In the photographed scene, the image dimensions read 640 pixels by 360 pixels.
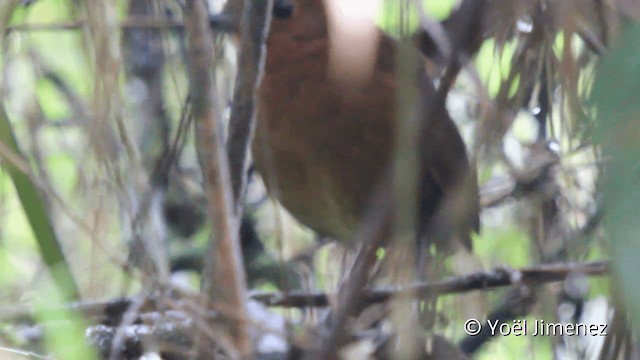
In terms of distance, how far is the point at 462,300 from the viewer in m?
1.31

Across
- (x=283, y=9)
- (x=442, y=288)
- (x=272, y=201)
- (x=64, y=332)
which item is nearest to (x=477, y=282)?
(x=442, y=288)

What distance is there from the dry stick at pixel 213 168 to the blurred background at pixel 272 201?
64mm

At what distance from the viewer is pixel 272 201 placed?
3.69ft

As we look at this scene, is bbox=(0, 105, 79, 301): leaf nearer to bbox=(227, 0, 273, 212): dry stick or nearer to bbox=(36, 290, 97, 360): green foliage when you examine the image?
bbox=(36, 290, 97, 360): green foliage

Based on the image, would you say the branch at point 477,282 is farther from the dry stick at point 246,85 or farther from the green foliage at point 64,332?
the green foliage at point 64,332

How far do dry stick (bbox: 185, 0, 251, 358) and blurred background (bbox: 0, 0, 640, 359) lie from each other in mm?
64

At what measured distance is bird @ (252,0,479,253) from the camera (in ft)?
5.73

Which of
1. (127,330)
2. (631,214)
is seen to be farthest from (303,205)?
(631,214)

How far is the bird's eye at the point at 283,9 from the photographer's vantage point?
1.99m

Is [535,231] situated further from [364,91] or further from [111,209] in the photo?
[111,209]

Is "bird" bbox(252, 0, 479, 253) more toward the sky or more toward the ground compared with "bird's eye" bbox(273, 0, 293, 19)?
more toward the ground

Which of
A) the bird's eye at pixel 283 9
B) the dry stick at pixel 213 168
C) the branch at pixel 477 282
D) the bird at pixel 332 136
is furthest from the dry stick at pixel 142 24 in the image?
the bird's eye at pixel 283 9

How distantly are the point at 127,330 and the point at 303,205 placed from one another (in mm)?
781

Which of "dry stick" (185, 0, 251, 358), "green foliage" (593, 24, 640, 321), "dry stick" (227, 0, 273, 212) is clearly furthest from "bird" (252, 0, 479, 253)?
"green foliage" (593, 24, 640, 321)
